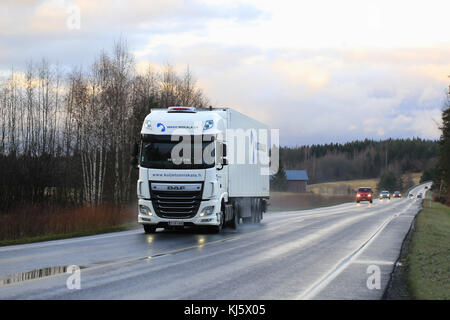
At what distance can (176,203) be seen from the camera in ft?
66.2

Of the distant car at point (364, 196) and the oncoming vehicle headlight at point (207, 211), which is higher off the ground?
the oncoming vehicle headlight at point (207, 211)

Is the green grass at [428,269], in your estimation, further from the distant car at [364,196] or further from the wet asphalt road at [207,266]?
the distant car at [364,196]

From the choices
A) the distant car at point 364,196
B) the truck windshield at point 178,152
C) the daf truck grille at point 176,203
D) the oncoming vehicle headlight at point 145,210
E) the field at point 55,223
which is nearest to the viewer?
the daf truck grille at point 176,203

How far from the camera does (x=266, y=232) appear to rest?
2323 centimetres

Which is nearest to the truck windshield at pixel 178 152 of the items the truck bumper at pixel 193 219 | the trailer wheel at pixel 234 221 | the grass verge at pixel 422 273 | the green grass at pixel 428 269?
the truck bumper at pixel 193 219

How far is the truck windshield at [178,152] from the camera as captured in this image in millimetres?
20250

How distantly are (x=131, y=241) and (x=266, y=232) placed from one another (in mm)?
6639

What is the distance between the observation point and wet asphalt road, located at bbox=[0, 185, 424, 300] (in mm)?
9164

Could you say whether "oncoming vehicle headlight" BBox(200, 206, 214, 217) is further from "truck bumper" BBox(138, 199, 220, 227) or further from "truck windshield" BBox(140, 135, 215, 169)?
"truck windshield" BBox(140, 135, 215, 169)

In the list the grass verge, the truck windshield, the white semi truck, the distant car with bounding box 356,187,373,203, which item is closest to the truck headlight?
the white semi truck

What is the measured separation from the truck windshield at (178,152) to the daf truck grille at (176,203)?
0.91 metres
